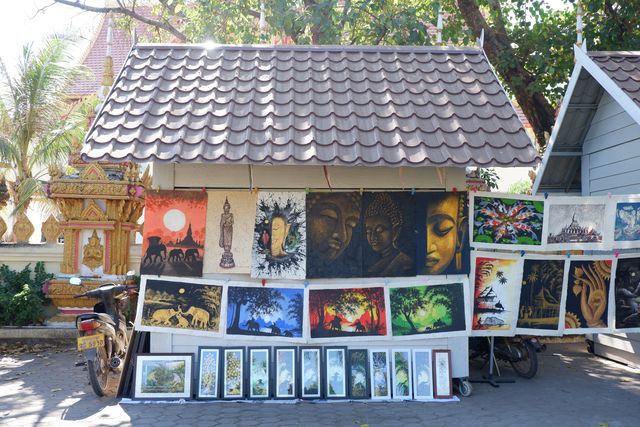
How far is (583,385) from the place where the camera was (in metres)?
7.52

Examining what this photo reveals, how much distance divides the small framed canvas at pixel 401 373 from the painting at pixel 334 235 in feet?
3.05

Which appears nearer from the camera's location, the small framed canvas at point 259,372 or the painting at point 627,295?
the small framed canvas at point 259,372

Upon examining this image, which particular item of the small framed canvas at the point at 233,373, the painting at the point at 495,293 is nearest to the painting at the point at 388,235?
the painting at the point at 495,293

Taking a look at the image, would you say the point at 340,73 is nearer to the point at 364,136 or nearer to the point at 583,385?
the point at 364,136

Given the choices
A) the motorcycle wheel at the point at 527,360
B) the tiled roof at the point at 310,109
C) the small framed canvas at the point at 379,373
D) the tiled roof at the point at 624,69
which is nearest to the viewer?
the tiled roof at the point at 310,109

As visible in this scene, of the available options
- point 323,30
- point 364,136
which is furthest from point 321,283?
point 323,30

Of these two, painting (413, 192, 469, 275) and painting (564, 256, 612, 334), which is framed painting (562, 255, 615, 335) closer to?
painting (564, 256, 612, 334)

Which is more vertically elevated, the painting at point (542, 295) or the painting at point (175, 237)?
the painting at point (175, 237)

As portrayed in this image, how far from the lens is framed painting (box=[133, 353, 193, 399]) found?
643cm

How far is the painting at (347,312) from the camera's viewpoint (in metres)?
6.70

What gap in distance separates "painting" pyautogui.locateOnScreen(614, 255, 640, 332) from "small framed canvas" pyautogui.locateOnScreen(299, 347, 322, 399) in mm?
3384

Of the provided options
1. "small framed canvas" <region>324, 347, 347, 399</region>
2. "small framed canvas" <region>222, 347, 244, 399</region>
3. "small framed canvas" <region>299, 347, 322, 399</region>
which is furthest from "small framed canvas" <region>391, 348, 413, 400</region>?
"small framed canvas" <region>222, 347, 244, 399</region>

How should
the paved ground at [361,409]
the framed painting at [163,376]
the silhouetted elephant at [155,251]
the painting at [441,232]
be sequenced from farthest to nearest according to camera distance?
1. the painting at [441,232]
2. the silhouetted elephant at [155,251]
3. the framed painting at [163,376]
4. the paved ground at [361,409]

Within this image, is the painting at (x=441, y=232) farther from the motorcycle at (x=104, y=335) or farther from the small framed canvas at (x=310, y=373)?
the motorcycle at (x=104, y=335)
